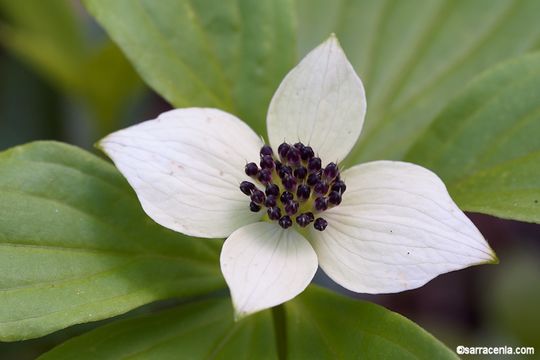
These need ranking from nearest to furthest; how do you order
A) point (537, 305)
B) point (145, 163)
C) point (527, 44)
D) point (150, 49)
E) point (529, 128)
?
point (145, 163) → point (529, 128) → point (150, 49) → point (527, 44) → point (537, 305)

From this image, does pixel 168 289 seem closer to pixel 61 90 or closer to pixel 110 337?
pixel 110 337

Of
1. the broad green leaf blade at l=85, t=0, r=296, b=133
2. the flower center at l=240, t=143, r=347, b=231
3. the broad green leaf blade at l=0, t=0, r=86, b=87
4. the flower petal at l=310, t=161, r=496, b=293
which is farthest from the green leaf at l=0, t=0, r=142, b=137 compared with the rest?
the flower petal at l=310, t=161, r=496, b=293

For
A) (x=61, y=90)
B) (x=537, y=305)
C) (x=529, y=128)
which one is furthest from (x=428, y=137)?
(x=61, y=90)

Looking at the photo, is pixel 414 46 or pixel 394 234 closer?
pixel 394 234

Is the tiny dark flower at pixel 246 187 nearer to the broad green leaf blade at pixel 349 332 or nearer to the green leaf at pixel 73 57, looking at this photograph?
the broad green leaf blade at pixel 349 332

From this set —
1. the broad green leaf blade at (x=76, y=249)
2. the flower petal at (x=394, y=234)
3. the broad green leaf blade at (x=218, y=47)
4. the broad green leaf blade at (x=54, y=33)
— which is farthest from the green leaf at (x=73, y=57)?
the flower petal at (x=394, y=234)

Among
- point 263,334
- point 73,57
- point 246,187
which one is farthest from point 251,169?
point 73,57

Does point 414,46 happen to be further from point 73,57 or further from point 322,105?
point 73,57
